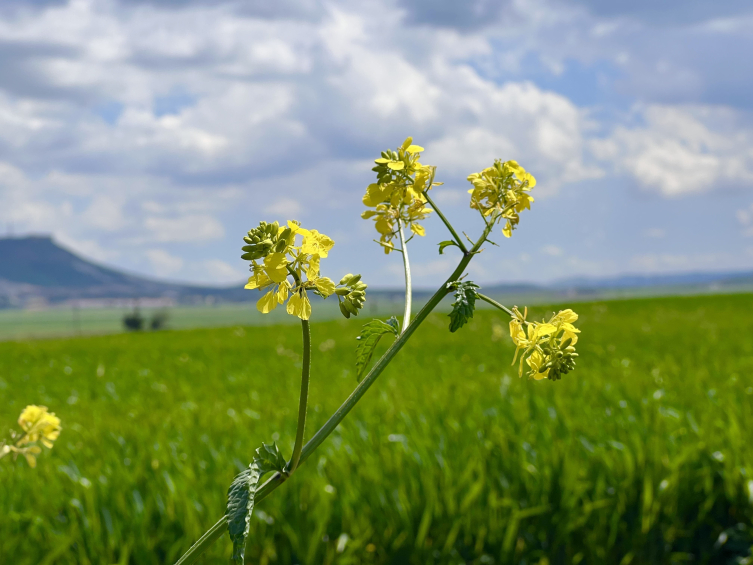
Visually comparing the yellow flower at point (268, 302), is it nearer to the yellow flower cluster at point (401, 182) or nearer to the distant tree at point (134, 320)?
the yellow flower cluster at point (401, 182)

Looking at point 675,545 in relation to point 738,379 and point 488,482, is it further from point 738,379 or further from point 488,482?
point 738,379

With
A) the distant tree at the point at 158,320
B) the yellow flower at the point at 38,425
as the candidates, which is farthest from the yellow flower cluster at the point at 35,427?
the distant tree at the point at 158,320

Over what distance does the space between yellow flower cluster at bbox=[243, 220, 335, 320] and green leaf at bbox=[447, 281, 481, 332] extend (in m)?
0.14

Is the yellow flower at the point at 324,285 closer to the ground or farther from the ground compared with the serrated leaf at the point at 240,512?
farther from the ground

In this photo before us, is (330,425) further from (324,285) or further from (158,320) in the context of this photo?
(158,320)

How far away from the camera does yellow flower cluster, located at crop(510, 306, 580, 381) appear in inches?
27.4

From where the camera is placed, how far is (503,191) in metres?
0.79

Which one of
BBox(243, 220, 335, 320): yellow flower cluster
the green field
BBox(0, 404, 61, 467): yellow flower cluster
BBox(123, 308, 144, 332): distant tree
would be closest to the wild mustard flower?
BBox(243, 220, 335, 320): yellow flower cluster

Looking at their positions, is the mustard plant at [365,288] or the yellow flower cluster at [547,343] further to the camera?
the yellow flower cluster at [547,343]

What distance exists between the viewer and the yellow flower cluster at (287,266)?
1.82 feet

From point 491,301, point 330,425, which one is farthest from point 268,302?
point 491,301

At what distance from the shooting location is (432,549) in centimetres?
258

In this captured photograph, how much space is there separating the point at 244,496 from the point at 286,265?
22 centimetres

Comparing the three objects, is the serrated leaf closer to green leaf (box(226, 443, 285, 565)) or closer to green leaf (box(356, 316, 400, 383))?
green leaf (box(226, 443, 285, 565))
